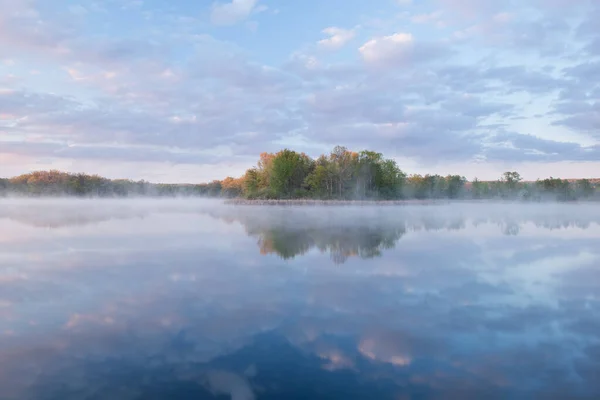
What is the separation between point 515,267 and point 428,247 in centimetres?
577

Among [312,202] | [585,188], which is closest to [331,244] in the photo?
[312,202]

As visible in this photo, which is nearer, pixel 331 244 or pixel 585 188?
pixel 331 244

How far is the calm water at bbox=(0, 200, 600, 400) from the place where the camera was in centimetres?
626

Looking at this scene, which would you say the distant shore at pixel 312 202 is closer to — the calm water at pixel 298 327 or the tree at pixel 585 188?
the calm water at pixel 298 327

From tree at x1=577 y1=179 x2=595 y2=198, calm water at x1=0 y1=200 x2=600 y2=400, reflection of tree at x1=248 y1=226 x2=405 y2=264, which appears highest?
tree at x1=577 y1=179 x2=595 y2=198

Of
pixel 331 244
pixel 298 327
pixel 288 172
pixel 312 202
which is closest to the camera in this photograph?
pixel 298 327

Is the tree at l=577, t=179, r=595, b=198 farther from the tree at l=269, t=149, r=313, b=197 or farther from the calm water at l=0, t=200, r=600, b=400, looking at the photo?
the calm water at l=0, t=200, r=600, b=400

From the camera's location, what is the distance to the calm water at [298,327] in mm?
6258

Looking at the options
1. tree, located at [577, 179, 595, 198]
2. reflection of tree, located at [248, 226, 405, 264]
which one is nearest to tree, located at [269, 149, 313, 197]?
reflection of tree, located at [248, 226, 405, 264]

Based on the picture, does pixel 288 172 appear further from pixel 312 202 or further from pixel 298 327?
pixel 298 327

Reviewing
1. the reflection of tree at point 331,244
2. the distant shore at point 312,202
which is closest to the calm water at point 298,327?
the reflection of tree at point 331,244

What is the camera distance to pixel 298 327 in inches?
343

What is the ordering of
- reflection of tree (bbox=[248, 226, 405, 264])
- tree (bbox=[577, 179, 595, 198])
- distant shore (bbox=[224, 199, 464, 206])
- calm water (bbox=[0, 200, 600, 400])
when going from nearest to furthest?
calm water (bbox=[0, 200, 600, 400]), reflection of tree (bbox=[248, 226, 405, 264]), distant shore (bbox=[224, 199, 464, 206]), tree (bbox=[577, 179, 595, 198])

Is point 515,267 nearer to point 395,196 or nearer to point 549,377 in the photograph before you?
point 549,377
